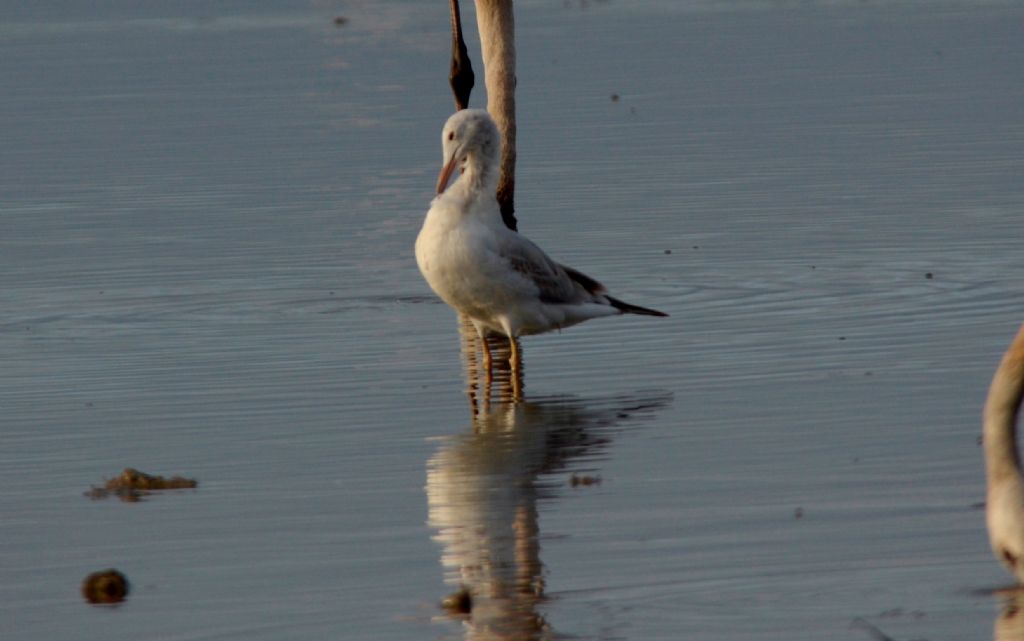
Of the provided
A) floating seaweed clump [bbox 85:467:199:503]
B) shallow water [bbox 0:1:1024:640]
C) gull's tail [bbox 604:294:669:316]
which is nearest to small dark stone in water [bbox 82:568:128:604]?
shallow water [bbox 0:1:1024:640]

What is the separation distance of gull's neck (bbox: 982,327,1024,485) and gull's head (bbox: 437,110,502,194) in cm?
457

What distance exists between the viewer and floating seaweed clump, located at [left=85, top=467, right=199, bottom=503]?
747 centimetres

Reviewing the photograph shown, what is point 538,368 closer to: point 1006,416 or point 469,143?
point 469,143

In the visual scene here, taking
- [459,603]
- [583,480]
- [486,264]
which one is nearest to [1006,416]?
[459,603]

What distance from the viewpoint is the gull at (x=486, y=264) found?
9234 mm

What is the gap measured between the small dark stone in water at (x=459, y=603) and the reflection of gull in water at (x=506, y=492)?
1.1 inches

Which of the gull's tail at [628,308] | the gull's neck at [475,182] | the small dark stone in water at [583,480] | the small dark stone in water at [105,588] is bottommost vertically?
the small dark stone in water at [105,588]

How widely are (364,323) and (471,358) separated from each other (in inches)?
34.2

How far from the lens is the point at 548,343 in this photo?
10492 mm

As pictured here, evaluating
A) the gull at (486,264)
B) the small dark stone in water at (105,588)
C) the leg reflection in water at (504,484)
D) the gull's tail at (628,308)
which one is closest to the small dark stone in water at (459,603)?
the leg reflection in water at (504,484)

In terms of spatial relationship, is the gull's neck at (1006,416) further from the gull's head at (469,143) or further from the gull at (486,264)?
the gull's head at (469,143)

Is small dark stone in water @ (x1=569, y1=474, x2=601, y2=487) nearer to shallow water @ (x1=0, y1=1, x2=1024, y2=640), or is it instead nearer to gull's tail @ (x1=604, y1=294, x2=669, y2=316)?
shallow water @ (x1=0, y1=1, x2=1024, y2=640)

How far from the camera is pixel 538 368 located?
9766mm

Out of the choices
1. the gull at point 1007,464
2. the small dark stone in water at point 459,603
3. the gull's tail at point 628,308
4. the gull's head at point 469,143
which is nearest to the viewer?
the gull at point 1007,464
